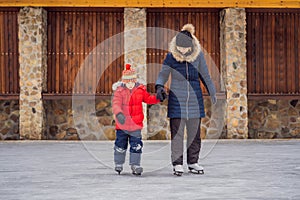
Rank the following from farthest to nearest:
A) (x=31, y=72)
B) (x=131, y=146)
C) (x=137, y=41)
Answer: (x=137, y=41) < (x=31, y=72) < (x=131, y=146)

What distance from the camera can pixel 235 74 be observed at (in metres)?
15.3

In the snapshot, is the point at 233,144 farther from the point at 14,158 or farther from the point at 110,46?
the point at 14,158

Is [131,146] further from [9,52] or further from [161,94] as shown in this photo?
[9,52]

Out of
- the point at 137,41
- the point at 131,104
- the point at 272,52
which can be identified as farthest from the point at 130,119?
the point at 272,52

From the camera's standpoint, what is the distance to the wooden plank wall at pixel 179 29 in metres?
15.5

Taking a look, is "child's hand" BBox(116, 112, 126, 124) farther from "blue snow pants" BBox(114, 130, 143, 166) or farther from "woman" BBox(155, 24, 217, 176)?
"woman" BBox(155, 24, 217, 176)

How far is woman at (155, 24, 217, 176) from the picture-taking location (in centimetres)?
787

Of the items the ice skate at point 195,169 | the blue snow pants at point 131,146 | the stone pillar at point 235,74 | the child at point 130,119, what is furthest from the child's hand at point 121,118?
the stone pillar at point 235,74

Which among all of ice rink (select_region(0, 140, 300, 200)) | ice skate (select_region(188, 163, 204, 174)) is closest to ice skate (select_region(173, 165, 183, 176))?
ice rink (select_region(0, 140, 300, 200))

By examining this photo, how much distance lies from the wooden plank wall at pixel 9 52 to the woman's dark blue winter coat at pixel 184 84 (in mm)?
8118

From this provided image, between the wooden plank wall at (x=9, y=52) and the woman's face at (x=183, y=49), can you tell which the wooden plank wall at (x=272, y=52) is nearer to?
the wooden plank wall at (x=9, y=52)

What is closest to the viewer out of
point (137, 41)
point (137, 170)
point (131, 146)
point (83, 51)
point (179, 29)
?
point (137, 170)

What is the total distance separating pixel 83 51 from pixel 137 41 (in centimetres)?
140

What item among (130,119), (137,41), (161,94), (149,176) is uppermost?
(137,41)
